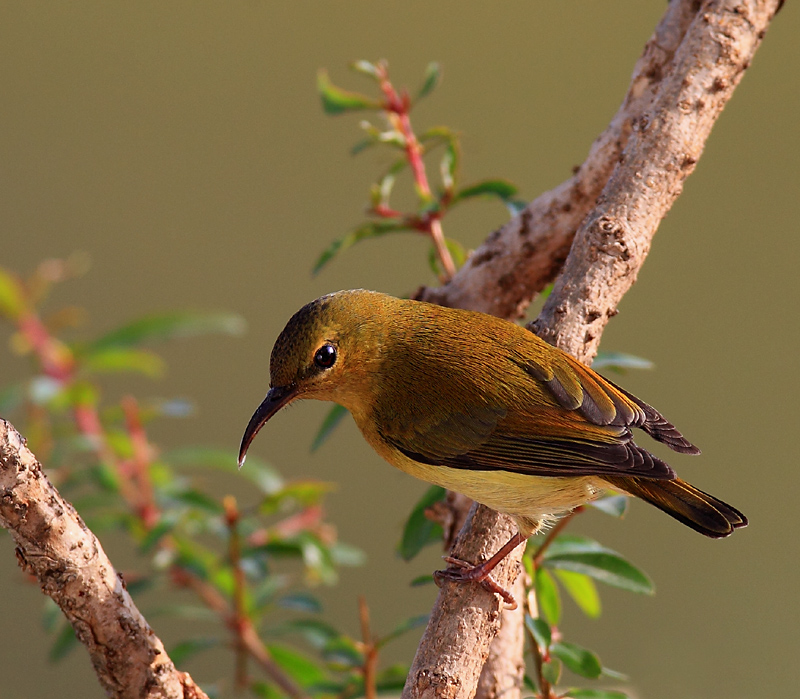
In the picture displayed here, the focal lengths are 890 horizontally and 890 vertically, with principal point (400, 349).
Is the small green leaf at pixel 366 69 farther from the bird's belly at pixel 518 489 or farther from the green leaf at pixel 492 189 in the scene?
the bird's belly at pixel 518 489

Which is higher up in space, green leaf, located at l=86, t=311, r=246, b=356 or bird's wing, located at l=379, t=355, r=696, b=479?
green leaf, located at l=86, t=311, r=246, b=356

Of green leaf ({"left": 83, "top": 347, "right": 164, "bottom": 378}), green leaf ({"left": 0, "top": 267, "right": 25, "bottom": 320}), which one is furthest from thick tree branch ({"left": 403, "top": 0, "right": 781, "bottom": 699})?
green leaf ({"left": 0, "top": 267, "right": 25, "bottom": 320})

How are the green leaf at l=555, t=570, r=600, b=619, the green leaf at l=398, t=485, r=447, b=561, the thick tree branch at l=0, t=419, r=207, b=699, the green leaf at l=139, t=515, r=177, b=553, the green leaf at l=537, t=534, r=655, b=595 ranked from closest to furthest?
1. the thick tree branch at l=0, t=419, r=207, b=699
2. the green leaf at l=537, t=534, r=655, b=595
3. the green leaf at l=398, t=485, r=447, b=561
4. the green leaf at l=555, t=570, r=600, b=619
5. the green leaf at l=139, t=515, r=177, b=553

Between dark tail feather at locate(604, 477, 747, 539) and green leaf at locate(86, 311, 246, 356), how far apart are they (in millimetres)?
1408

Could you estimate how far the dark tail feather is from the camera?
1.66 metres

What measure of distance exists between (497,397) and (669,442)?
0.35 m

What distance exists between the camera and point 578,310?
5.96 ft

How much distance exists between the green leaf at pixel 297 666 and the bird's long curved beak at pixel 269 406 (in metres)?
1.00

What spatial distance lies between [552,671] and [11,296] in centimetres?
185

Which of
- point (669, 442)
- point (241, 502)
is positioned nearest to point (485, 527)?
point (669, 442)

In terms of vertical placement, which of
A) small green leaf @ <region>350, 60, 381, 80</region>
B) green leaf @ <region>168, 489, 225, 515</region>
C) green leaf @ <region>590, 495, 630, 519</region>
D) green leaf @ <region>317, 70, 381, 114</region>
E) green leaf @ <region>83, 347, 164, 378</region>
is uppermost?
small green leaf @ <region>350, 60, 381, 80</region>

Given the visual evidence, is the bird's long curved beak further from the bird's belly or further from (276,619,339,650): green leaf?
(276,619,339,650): green leaf

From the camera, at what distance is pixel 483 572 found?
Result: 1575 mm

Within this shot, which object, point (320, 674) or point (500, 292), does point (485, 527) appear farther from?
point (320, 674)
